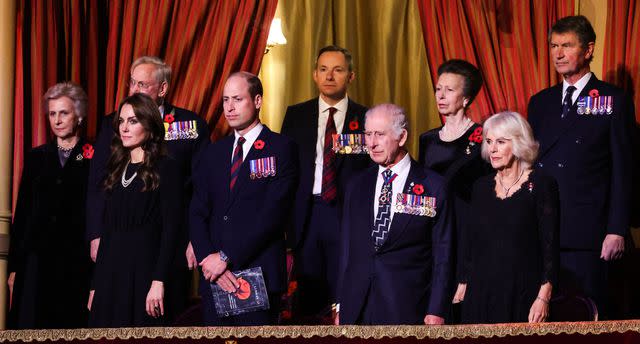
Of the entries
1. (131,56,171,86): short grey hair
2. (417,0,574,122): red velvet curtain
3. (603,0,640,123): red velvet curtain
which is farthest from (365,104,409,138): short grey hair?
(603,0,640,123): red velvet curtain

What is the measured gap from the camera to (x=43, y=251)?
5.62 metres

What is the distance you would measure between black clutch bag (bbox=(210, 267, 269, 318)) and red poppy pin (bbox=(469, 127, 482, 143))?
1.36 metres

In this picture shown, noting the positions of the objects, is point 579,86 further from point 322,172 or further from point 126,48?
point 126,48

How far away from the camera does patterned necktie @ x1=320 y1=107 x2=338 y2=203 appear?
582cm

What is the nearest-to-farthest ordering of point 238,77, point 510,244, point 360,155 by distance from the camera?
point 510,244, point 238,77, point 360,155

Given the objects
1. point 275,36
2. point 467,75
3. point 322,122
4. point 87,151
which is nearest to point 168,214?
point 87,151

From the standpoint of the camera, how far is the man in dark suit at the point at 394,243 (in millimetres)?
4742

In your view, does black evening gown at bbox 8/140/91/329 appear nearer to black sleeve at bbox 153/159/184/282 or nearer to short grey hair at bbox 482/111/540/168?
black sleeve at bbox 153/159/184/282

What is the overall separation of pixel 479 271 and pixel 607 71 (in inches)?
83.6

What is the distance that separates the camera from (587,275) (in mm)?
5352

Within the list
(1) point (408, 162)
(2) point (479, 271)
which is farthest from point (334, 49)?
(2) point (479, 271)

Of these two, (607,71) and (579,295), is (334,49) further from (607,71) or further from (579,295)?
(579,295)

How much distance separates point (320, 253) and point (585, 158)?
4.77 ft

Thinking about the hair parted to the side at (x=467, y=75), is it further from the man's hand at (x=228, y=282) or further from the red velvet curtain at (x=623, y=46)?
the man's hand at (x=228, y=282)
